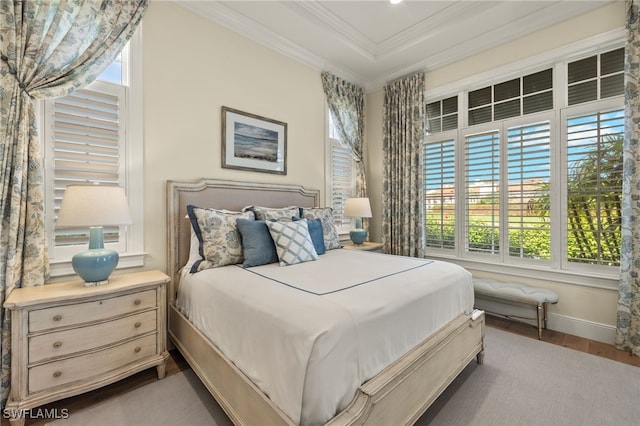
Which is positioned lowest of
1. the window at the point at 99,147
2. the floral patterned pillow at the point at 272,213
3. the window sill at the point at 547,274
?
the window sill at the point at 547,274

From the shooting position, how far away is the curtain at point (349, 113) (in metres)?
3.89

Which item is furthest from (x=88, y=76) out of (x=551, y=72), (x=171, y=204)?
(x=551, y=72)

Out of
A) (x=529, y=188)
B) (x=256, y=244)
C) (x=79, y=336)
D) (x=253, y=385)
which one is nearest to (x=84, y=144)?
(x=79, y=336)

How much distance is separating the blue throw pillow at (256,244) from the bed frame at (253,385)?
23.1 inches

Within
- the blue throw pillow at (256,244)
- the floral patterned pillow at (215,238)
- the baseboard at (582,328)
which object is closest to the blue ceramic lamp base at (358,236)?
the blue throw pillow at (256,244)

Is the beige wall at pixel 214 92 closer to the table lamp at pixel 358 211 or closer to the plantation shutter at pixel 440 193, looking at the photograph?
the table lamp at pixel 358 211

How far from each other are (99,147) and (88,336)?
53.5 inches

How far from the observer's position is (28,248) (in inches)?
71.6

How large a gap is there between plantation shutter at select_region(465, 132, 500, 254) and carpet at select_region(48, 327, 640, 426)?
1.36 metres

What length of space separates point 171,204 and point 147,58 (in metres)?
1.23

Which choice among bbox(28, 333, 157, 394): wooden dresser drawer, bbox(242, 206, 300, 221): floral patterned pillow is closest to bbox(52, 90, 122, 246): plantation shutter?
bbox(28, 333, 157, 394): wooden dresser drawer

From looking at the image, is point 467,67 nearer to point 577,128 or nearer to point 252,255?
point 577,128

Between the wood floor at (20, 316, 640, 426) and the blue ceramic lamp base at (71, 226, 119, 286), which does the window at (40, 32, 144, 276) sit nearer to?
the blue ceramic lamp base at (71, 226, 119, 286)

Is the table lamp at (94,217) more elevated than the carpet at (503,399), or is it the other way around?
the table lamp at (94,217)
